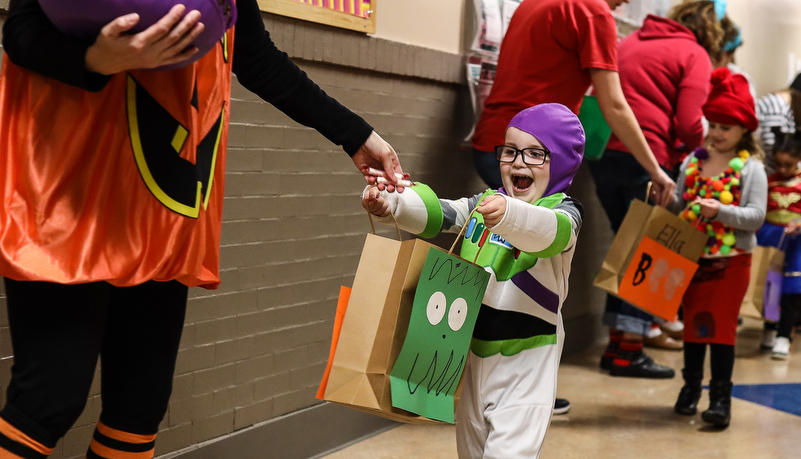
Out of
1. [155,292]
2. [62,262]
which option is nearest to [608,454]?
[155,292]

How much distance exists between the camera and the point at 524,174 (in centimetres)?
210

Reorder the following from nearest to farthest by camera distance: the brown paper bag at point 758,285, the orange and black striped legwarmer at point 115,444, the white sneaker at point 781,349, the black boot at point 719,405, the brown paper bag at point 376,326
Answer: the orange and black striped legwarmer at point 115,444
the brown paper bag at point 376,326
the black boot at point 719,405
the brown paper bag at point 758,285
the white sneaker at point 781,349

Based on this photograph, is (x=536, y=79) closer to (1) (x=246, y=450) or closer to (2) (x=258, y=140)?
(2) (x=258, y=140)

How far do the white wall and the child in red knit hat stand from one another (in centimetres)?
119

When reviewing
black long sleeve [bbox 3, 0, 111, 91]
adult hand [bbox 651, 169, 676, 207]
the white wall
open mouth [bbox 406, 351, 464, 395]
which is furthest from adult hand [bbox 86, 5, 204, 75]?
adult hand [bbox 651, 169, 676, 207]

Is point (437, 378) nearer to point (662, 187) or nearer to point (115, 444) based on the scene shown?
point (115, 444)

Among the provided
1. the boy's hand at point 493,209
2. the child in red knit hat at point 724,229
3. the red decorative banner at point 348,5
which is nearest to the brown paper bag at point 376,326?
the boy's hand at point 493,209

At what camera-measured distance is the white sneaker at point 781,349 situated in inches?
192

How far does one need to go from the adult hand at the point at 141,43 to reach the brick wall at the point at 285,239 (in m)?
1.31

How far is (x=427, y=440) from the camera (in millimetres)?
3127

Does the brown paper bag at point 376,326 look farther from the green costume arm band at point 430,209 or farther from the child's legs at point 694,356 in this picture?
the child's legs at point 694,356

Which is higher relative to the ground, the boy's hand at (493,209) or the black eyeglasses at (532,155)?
the black eyeglasses at (532,155)

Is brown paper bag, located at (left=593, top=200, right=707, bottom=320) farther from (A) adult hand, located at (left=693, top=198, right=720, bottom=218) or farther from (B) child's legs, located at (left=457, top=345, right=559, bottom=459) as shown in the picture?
(B) child's legs, located at (left=457, top=345, right=559, bottom=459)

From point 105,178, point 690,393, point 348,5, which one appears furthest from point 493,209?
point 690,393
